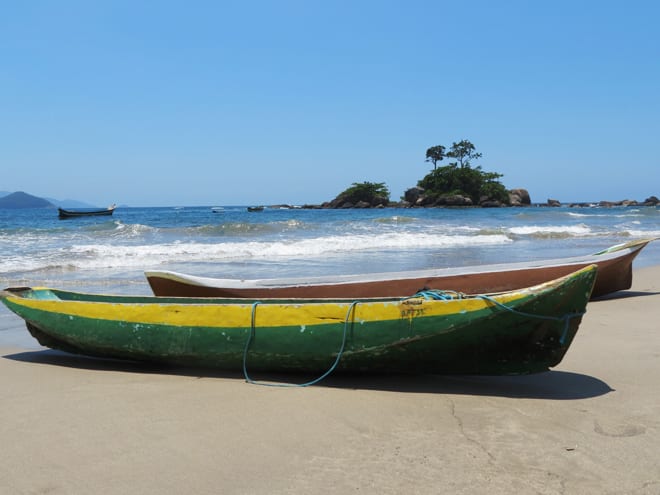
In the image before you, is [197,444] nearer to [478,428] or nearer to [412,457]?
[412,457]

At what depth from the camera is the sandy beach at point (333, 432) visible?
248 cm

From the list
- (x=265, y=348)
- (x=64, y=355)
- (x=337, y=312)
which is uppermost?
(x=337, y=312)

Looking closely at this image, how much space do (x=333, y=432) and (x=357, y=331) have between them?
0.77m

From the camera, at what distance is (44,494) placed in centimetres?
240

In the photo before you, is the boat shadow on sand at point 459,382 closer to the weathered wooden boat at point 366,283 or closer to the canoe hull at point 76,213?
the weathered wooden boat at point 366,283

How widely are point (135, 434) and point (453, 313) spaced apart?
196 cm

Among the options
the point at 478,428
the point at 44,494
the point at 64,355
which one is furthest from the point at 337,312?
the point at 64,355

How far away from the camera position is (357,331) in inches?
142

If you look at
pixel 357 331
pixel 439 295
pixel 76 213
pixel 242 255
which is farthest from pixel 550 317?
pixel 76 213

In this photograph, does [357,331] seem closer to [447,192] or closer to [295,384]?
[295,384]

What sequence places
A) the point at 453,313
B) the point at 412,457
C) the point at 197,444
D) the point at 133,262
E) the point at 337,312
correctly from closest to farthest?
1. the point at 412,457
2. the point at 197,444
3. the point at 453,313
4. the point at 337,312
5. the point at 133,262

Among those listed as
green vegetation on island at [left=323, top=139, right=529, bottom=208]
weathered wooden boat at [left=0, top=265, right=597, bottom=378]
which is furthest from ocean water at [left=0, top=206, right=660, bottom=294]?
green vegetation on island at [left=323, top=139, right=529, bottom=208]

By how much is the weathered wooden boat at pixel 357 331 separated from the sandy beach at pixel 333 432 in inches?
7.2

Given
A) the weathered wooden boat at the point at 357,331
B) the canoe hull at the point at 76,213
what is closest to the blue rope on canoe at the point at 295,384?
the weathered wooden boat at the point at 357,331
